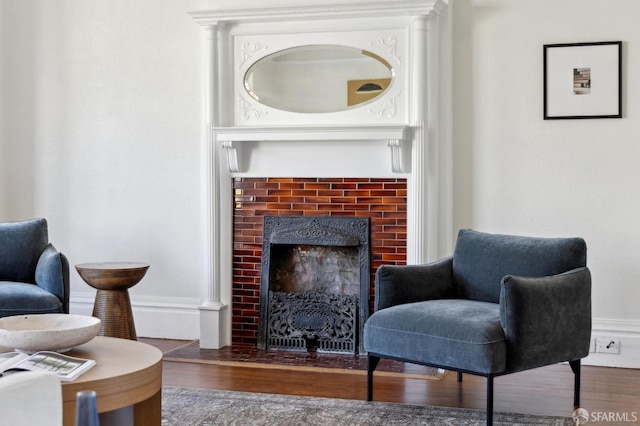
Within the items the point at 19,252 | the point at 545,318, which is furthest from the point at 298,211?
the point at 545,318

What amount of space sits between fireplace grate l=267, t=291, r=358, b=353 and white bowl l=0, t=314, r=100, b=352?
191 centimetres

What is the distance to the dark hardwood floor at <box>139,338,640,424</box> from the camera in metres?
3.83

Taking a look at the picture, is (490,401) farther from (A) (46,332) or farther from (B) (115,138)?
(B) (115,138)

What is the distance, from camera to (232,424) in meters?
3.46

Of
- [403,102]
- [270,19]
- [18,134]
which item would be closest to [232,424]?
[403,102]

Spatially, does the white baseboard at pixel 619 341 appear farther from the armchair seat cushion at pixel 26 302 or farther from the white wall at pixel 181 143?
the armchair seat cushion at pixel 26 302

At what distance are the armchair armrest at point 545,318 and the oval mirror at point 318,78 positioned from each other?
175 cm

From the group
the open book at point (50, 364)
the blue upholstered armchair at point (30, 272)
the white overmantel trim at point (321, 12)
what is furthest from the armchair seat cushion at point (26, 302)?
the white overmantel trim at point (321, 12)

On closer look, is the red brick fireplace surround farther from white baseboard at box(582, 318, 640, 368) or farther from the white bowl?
the white bowl

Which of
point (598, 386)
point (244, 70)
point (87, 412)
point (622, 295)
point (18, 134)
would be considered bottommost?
point (598, 386)

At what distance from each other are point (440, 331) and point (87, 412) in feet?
8.34

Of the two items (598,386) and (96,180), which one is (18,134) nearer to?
(96,180)

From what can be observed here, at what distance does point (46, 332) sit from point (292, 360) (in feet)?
6.72

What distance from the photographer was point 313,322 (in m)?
4.91
